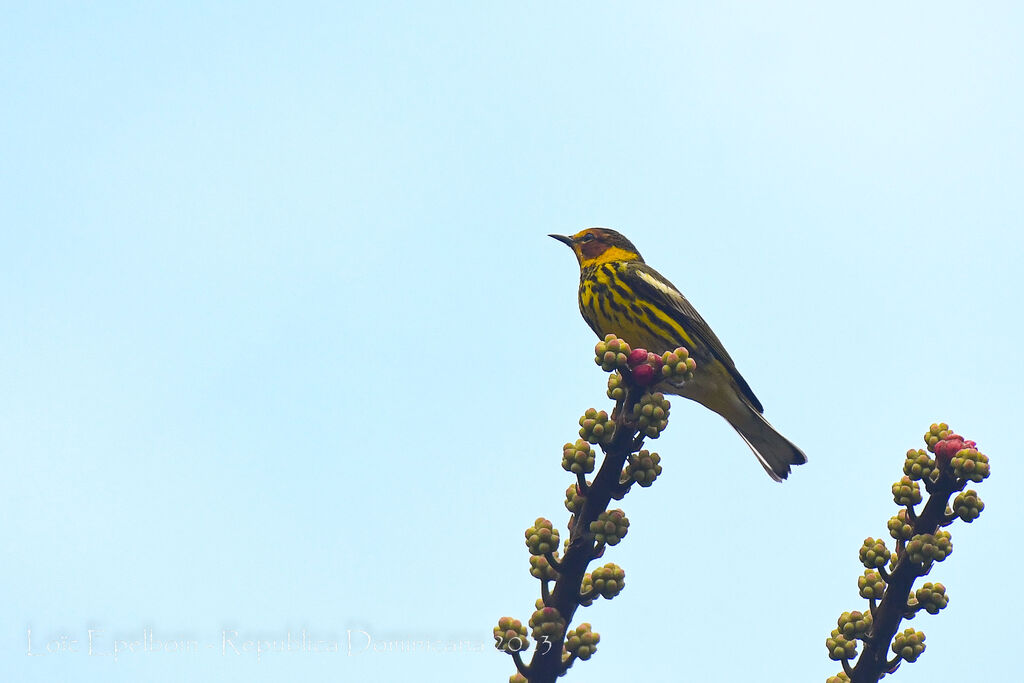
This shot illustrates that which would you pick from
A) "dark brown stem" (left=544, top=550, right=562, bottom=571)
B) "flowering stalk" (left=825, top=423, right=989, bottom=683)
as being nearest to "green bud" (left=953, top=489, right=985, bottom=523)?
"flowering stalk" (left=825, top=423, right=989, bottom=683)

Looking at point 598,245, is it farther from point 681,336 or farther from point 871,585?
point 871,585

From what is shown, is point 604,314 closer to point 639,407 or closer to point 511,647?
point 639,407

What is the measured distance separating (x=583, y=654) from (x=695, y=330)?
552 cm

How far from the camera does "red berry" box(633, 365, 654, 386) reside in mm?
5223

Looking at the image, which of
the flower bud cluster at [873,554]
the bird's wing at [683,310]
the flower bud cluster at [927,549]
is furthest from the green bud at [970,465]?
the bird's wing at [683,310]

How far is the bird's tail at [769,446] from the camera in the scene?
9.23 meters

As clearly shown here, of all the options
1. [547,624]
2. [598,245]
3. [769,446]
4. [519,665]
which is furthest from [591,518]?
[598,245]

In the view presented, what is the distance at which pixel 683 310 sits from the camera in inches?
393

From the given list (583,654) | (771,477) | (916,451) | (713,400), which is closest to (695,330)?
(713,400)

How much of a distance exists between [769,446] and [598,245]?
3372 millimetres

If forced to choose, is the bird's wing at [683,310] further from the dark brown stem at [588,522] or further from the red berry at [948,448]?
the dark brown stem at [588,522]

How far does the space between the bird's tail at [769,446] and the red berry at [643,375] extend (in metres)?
4.29

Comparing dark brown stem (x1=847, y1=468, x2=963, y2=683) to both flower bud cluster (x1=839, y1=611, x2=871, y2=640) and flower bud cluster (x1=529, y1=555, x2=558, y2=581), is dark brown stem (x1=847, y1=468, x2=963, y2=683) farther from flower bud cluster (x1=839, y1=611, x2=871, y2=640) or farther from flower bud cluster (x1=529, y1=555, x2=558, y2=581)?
flower bud cluster (x1=529, y1=555, x2=558, y2=581)

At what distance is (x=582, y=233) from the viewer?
11812 millimetres
